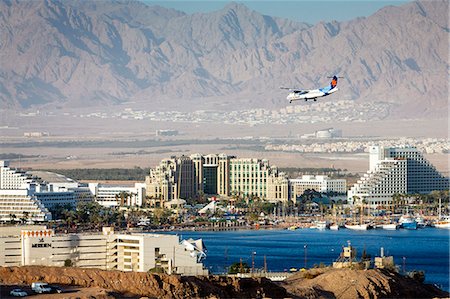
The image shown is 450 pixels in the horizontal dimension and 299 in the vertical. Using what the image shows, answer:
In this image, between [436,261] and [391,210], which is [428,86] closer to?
[391,210]

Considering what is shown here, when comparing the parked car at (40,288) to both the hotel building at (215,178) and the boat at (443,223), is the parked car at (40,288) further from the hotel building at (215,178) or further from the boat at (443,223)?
the hotel building at (215,178)

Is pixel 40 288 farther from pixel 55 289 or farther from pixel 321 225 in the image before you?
pixel 321 225

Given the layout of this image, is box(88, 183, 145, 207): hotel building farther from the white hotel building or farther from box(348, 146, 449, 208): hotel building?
the white hotel building

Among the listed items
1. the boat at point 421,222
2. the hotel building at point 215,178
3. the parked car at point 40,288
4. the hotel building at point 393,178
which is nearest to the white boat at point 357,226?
the boat at point 421,222

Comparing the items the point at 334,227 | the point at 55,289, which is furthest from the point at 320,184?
the point at 55,289

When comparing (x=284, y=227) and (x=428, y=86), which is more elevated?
(x=428, y=86)

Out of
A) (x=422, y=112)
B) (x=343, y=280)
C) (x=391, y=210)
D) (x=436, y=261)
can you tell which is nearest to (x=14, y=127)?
(x=422, y=112)
